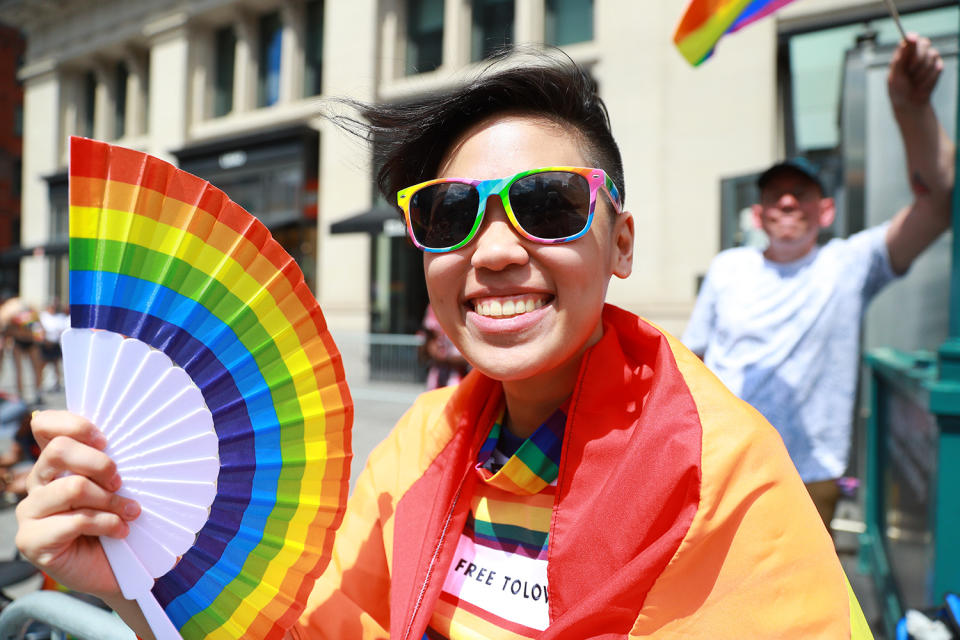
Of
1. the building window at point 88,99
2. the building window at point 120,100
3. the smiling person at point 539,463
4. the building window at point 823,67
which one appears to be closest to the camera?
the smiling person at point 539,463

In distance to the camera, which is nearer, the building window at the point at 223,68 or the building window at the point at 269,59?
the building window at the point at 269,59

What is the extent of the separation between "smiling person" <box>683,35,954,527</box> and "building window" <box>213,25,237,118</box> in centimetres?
1679

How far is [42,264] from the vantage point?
67.4 ft

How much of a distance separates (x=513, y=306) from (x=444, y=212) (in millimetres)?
228

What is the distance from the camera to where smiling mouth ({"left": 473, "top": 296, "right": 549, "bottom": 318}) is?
1.19 m

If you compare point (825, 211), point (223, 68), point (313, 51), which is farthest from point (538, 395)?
point (223, 68)

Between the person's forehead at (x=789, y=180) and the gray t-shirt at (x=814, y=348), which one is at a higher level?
the person's forehead at (x=789, y=180)

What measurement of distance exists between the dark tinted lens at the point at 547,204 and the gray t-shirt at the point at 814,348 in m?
1.74

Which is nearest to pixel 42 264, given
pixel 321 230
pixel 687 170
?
pixel 321 230

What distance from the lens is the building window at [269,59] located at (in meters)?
15.6

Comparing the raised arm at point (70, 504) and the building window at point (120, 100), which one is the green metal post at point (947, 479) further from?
the building window at point (120, 100)

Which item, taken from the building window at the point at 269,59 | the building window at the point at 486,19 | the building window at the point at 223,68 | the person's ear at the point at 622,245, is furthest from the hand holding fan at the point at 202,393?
the building window at the point at 223,68

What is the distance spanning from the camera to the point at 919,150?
88.4 inches

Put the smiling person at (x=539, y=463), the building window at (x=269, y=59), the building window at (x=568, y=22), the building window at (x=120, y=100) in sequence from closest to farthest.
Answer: the smiling person at (x=539, y=463) < the building window at (x=568, y=22) < the building window at (x=269, y=59) < the building window at (x=120, y=100)
